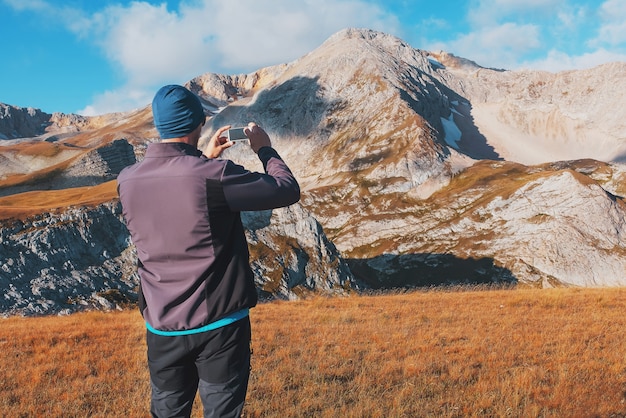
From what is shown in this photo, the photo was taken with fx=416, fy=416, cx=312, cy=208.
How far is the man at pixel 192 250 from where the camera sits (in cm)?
379

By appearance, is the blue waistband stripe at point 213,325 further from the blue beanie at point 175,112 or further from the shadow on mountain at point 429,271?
the shadow on mountain at point 429,271

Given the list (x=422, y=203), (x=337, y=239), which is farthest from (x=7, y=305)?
(x=422, y=203)

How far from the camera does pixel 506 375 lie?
888 cm

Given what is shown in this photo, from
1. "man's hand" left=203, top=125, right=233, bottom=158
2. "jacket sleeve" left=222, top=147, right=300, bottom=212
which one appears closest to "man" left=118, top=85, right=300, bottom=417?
"jacket sleeve" left=222, top=147, right=300, bottom=212

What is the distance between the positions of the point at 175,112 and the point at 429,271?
101749 mm

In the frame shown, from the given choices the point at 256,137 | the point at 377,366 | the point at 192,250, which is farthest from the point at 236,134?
the point at 377,366

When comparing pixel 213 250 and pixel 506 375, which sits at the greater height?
pixel 213 250

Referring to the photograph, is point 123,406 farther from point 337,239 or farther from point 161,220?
point 337,239

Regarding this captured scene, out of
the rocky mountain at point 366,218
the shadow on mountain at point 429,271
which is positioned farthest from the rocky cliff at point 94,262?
the shadow on mountain at point 429,271

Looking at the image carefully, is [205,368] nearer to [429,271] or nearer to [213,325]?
[213,325]

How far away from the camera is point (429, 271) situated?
328ft

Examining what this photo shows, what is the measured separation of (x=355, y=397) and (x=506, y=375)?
11.2 feet

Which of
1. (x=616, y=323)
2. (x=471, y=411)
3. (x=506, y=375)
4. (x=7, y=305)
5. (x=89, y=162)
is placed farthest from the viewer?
(x=89, y=162)

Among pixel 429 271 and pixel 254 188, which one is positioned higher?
pixel 254 188
